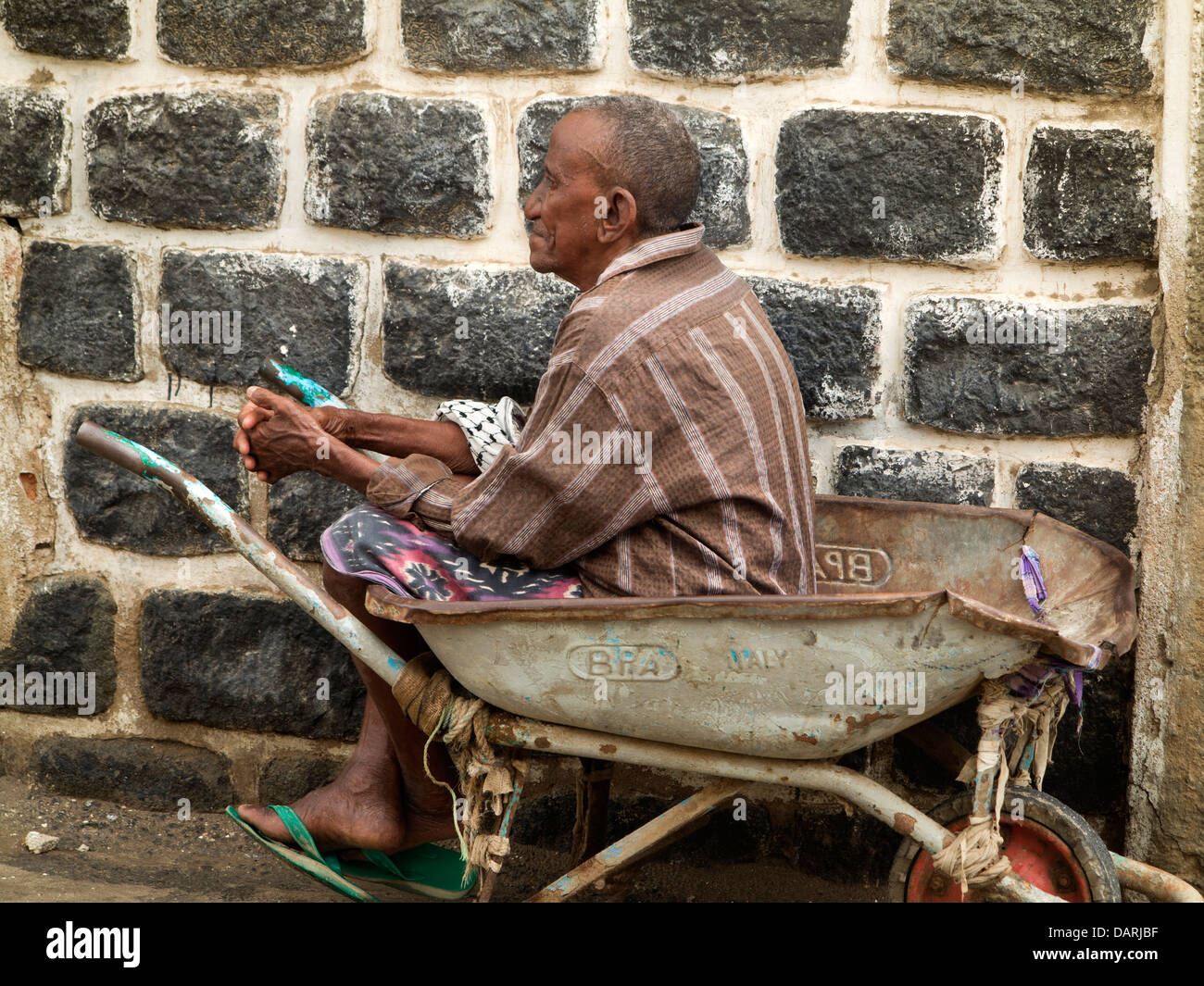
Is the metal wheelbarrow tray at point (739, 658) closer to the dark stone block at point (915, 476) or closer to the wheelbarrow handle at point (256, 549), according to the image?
the wheelbarrow handle at point (256, 549)

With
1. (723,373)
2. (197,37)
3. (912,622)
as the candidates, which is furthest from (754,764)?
(197,37)

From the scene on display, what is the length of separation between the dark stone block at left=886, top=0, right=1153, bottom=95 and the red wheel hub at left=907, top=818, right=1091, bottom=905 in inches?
60.7

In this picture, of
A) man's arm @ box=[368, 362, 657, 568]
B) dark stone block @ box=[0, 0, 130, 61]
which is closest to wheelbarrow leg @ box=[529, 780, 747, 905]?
man's arm @ box=[368, 362, 657, 568]

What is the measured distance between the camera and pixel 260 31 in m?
2.86

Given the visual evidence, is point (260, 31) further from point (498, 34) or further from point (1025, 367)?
point (1025, 367)

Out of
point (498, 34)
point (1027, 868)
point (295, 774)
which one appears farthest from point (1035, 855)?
point (498, 34)

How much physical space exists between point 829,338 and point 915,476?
37 cm

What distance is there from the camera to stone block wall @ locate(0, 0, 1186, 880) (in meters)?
2.69

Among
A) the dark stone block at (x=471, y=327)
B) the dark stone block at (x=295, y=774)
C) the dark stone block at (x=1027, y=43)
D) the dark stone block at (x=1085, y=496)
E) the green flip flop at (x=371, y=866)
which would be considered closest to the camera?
the green flip flop at (x=371, y=866)

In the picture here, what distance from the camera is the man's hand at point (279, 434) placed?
2.38 m

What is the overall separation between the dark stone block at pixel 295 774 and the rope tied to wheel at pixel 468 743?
0.95 meters

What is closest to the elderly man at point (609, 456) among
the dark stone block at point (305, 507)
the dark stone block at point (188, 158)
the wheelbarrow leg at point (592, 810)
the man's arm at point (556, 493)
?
the man's arm at point (556, 493)

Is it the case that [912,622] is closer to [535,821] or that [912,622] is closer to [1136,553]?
[1136,553]

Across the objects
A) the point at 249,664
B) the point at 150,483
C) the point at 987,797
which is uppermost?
the point at 150,483
